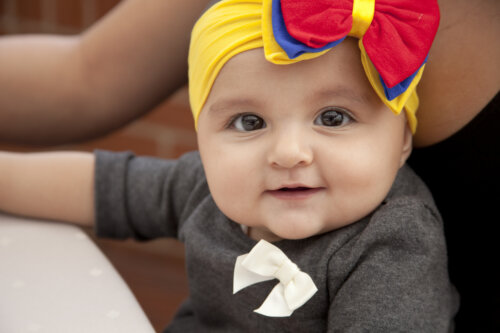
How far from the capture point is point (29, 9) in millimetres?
2359

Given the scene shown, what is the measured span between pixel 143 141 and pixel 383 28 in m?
1.62

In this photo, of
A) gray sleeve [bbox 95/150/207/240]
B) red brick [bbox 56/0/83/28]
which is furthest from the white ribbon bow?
red brick [bbox 56/0/83/28]

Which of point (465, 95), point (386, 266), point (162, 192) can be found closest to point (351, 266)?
point (386, 266)

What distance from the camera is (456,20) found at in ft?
2.63

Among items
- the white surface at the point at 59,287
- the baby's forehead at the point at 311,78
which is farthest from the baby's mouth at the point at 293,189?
the white surface at the point at 59,287

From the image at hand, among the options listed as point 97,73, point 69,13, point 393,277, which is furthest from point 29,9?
point 393,277

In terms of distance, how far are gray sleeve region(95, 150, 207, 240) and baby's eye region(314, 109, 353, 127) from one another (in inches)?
12.4

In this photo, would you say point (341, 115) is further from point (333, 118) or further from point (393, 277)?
point (393, 277)

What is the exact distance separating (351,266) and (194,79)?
30 cm

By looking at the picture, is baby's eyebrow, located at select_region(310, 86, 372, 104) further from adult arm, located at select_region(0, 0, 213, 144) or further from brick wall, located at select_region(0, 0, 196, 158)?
brick wall, located at select_region(0, 0, 196, 158)

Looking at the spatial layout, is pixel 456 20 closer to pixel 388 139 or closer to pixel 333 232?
pixel 388 139

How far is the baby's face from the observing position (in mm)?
710

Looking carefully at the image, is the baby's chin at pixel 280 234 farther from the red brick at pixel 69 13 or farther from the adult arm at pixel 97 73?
the red brick at pixel 69 13

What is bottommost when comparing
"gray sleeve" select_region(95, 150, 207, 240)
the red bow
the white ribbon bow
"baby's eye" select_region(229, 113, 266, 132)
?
"gray sleeve" select_region(95, 150, 207, 240)
